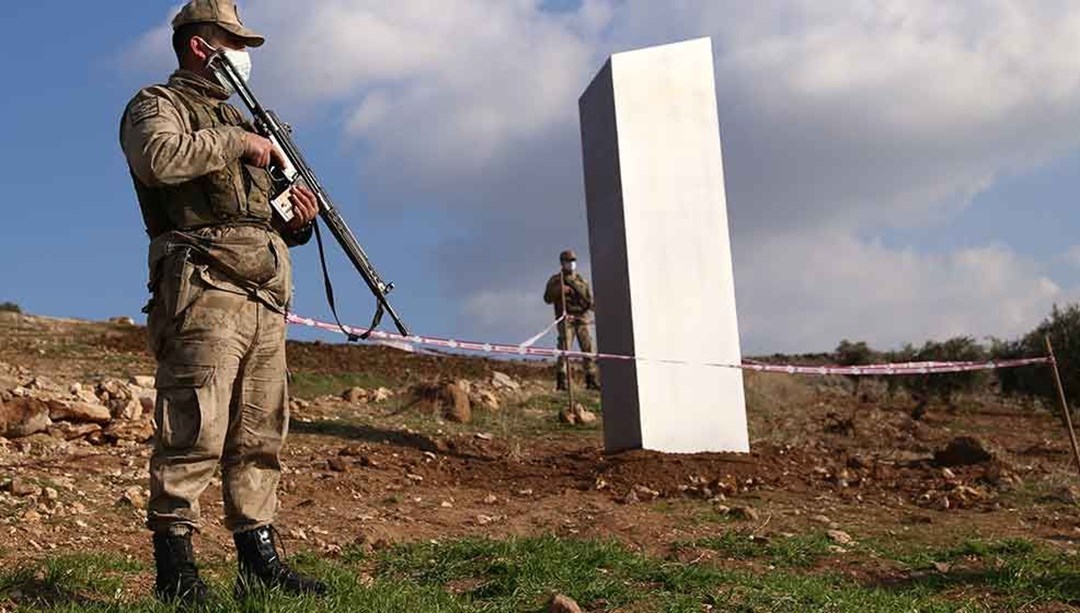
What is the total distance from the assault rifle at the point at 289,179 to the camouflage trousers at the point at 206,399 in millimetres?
426

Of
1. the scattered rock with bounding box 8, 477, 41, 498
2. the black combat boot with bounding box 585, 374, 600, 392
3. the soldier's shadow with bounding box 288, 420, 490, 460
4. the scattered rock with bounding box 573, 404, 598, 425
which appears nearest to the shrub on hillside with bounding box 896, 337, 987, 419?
the black combat boot with bounding box 585, 374, 600, 392

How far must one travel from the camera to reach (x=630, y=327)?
30.0 ft

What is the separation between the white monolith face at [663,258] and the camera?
916 cm

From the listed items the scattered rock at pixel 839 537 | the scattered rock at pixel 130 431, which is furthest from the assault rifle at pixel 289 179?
the scattered rock at pixel 130 431

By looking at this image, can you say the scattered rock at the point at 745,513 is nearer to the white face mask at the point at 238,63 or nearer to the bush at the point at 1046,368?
the white face mask at the point at 238,63

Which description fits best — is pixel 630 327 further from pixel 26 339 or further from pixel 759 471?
pixel 26 339

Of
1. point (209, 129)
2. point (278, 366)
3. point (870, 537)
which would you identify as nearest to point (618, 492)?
point (870, 537)

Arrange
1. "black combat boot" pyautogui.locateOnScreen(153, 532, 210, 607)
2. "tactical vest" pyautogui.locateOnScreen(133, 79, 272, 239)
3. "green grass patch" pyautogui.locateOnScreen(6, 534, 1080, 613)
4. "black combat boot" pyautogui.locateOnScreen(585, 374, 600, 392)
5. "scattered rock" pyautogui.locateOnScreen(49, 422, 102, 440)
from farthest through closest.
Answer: "black combat boot" pyautogui.locateOnScreen(585, 374, 600, 392), "scattered rock" pyautogui.locateOnScreen(49, 422, 102, 440), "green grass patch" pyautogui.locateOnScreen(6, 534, 1080, 613), "tactical vest" pyautogui.locateOnScreen(133, 79, 272, 239), "black combat boot" pyautogui.locateOnScreen(153, 532, 210, 607)

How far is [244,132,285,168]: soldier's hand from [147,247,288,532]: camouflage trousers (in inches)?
15.3

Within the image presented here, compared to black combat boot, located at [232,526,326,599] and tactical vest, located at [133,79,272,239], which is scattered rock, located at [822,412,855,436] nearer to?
black combat boot, located at [232,526,326,599]

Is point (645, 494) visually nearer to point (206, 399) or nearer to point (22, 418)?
point (22, 418)

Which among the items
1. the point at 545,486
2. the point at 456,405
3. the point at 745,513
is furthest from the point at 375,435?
the point at 745,513

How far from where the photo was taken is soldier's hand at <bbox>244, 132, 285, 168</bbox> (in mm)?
3652

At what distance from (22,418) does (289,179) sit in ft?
16.2
